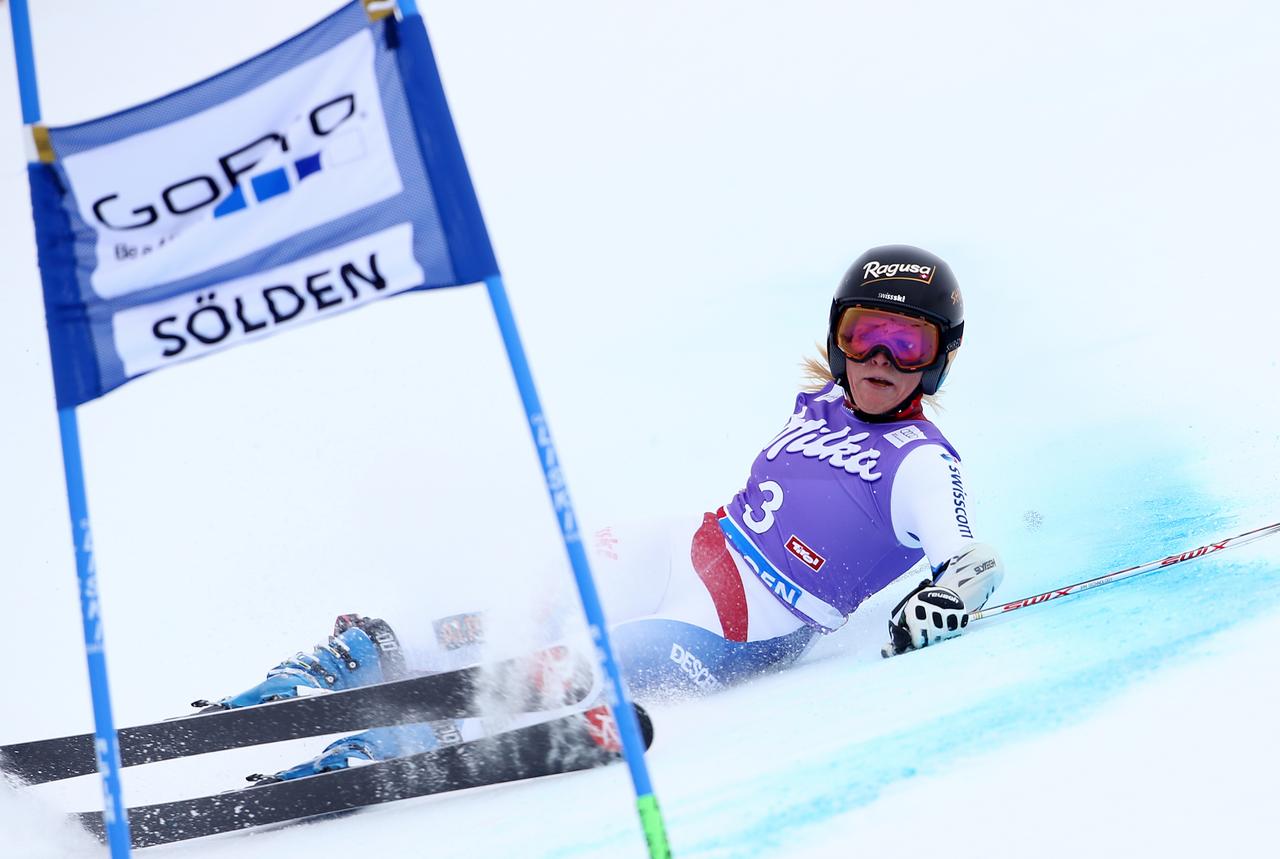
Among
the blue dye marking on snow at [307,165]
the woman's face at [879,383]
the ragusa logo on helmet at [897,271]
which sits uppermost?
the blue dye marking on snow at [307,165]

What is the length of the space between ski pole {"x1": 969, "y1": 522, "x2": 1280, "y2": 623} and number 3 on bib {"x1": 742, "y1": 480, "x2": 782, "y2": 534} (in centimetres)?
61

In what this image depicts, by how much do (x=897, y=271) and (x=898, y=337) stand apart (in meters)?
0.18

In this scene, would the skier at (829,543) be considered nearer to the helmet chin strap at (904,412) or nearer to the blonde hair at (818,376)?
the helmet chin strap at (904,412)

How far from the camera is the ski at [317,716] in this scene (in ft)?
9.30

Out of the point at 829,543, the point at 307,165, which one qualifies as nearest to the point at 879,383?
the point at 829,543

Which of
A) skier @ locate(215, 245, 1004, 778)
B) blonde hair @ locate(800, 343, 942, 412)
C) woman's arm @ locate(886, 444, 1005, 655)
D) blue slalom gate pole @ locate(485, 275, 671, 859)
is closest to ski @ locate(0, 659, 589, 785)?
skier @ locate(215, 245, 1004, 778)

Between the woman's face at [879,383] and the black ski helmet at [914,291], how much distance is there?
0.18ft

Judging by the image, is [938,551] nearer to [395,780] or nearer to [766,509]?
[766,509]

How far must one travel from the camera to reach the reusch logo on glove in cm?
317

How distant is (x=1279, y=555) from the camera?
3.08 m

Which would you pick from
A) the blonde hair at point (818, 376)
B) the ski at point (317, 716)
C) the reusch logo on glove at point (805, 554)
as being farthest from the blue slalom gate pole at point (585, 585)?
the blonde hair at point (818, 376)

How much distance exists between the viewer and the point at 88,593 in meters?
1.98

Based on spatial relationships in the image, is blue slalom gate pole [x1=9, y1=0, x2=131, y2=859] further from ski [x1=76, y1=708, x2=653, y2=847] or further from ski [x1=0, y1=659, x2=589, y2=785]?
ski [x1=0, y1=659, x2=589, y2=785]

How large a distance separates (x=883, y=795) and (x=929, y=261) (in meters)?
1.61
